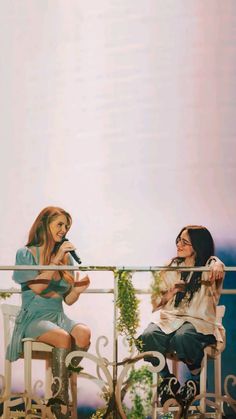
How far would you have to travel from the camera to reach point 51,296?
17.4 ft

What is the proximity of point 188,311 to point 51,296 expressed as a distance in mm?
770

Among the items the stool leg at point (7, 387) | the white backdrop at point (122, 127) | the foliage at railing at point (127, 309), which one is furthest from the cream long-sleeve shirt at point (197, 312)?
the stool leg at point (7, 387)

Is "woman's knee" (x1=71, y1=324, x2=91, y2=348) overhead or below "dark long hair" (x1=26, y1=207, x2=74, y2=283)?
below

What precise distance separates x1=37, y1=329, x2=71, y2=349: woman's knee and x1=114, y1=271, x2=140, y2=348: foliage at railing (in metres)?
0.30

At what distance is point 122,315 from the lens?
207 inches

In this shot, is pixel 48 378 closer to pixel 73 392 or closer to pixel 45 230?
pixel 73 392

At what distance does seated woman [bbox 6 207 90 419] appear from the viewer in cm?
525

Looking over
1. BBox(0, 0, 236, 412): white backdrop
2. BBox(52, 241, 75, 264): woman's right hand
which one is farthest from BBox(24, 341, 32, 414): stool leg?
BBox(52, 241, 75, 264): woman's right hand

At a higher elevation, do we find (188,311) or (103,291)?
(103,291)

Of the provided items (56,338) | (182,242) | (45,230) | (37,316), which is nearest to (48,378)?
(56,338)

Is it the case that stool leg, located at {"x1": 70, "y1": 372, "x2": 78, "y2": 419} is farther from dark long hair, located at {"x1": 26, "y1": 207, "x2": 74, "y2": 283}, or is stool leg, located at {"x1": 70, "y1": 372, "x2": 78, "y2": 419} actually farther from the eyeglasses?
the eyeglasses

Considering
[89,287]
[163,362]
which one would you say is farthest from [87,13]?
[163,362]

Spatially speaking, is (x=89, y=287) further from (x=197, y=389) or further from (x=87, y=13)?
(x=87, y=13)

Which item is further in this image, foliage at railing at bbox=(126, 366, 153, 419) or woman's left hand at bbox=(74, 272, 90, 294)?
woman's left hand at bbox=(74, 272, 90, 294)
